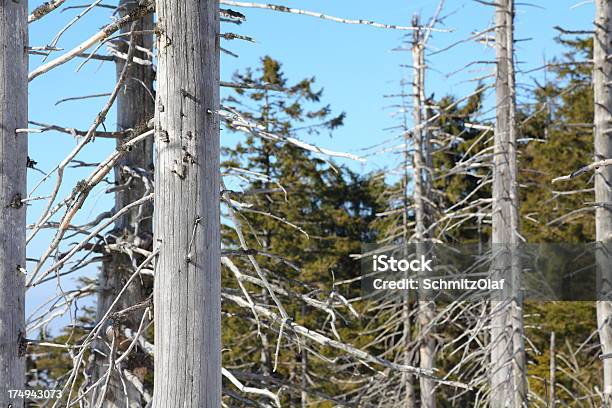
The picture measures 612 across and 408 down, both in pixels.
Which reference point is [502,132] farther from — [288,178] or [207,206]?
[288,178]

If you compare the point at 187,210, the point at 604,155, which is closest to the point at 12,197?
the point at 187,210

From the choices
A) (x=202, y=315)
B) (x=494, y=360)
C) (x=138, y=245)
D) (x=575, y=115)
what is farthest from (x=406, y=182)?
(x=202, y=315)

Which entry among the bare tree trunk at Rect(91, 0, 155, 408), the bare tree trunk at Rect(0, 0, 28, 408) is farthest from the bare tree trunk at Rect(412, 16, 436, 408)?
the bare tree trunk at Rect(0, 0, 28, 408)

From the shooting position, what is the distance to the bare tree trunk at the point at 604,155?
10195 mm

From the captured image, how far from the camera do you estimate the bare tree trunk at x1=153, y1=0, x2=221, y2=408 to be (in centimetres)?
330

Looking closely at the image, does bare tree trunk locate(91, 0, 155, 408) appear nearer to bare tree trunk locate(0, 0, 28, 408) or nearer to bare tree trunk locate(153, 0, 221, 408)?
bare tree trunk locate(0, 0, 28, 408)

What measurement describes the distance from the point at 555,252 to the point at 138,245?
19.9 metres

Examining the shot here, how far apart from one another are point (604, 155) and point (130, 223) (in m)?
6.90

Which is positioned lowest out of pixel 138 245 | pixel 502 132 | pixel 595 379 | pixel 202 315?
pixel 595 379

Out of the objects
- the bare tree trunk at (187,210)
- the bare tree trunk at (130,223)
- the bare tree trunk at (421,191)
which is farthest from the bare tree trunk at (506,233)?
the bare tree trunk at (187,210)

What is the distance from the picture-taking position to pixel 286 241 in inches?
907

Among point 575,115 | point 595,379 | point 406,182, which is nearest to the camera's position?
point 406,182

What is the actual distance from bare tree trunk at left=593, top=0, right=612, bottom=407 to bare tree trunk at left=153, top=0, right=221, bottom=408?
7729 mm

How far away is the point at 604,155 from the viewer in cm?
1052
